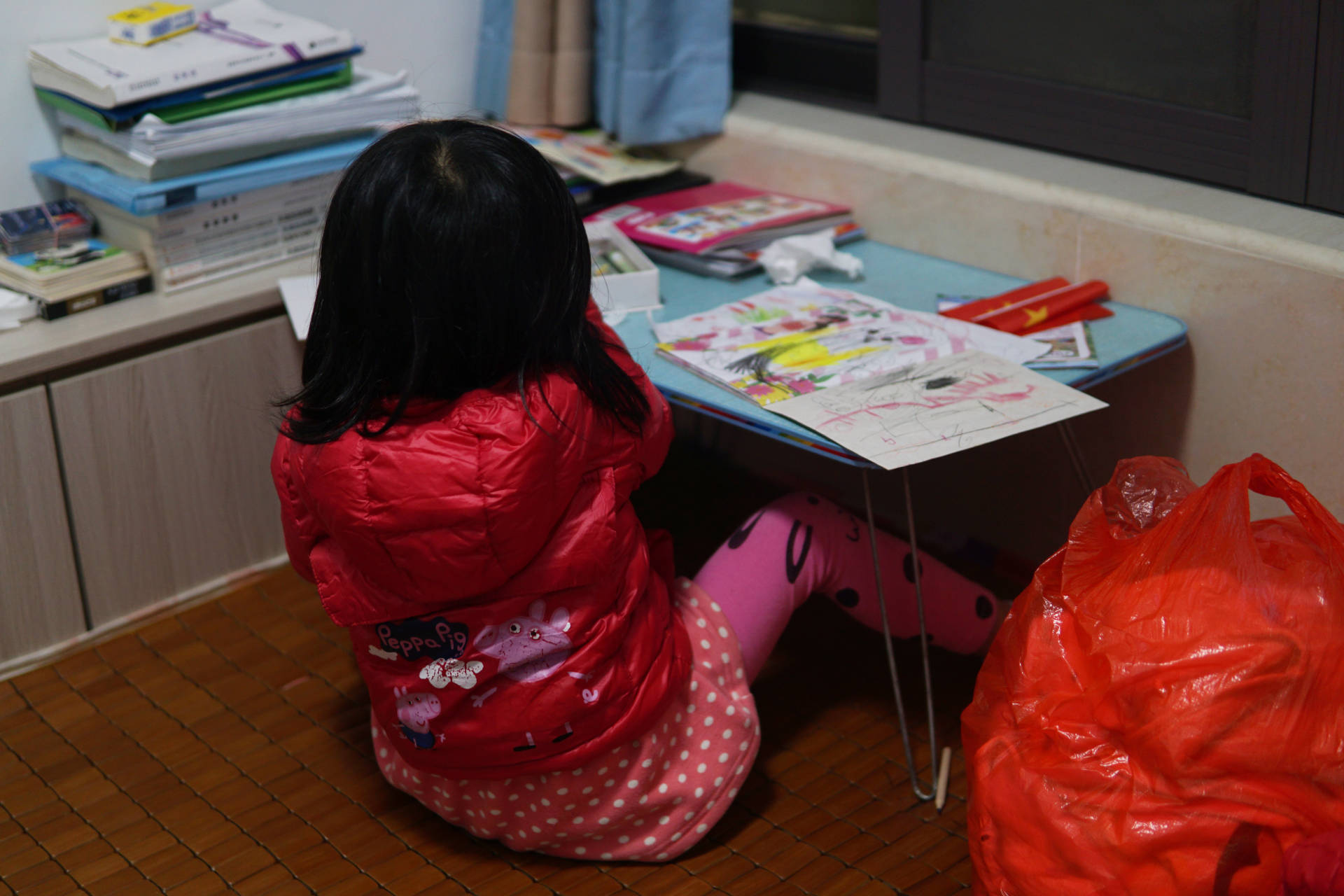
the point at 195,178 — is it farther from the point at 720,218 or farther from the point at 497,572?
the point at 497,572

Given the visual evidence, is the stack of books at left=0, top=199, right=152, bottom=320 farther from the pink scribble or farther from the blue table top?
the pink scribble

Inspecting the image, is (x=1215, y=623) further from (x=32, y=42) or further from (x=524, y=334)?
(x=32, y=42)

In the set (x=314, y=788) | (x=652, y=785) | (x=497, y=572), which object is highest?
(x=497, y=572)

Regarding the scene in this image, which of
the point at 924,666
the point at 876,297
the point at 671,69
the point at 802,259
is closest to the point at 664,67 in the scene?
the point at 671,69

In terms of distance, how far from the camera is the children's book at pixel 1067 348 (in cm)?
146

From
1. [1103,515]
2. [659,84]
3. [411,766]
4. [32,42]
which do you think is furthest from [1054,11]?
[32,42]

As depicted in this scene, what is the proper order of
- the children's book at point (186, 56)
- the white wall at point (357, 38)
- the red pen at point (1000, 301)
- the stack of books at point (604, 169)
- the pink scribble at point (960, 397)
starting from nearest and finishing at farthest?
the pink scribble at point (960, 397)
the red pen at point (1000, 301)
the children's book at point (186, 56)
the white wall at point (357, 38)
the stack of books at point (604, 169)

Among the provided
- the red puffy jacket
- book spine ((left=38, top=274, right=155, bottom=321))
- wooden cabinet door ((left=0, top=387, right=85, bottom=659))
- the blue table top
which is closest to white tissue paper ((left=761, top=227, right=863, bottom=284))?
the blue table top

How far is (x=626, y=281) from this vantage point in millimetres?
1648

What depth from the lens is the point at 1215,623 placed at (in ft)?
3.69

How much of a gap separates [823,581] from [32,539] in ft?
3.42

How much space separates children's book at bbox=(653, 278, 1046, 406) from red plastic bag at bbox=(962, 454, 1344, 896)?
0.30 m

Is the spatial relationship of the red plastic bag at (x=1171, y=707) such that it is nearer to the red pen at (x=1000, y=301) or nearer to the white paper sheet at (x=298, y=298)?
the red pen at (x=1000, y=301)

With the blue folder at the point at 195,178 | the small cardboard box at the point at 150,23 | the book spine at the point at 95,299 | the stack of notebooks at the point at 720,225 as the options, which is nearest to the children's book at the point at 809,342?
the stack of notebooks at the point at 720,225
